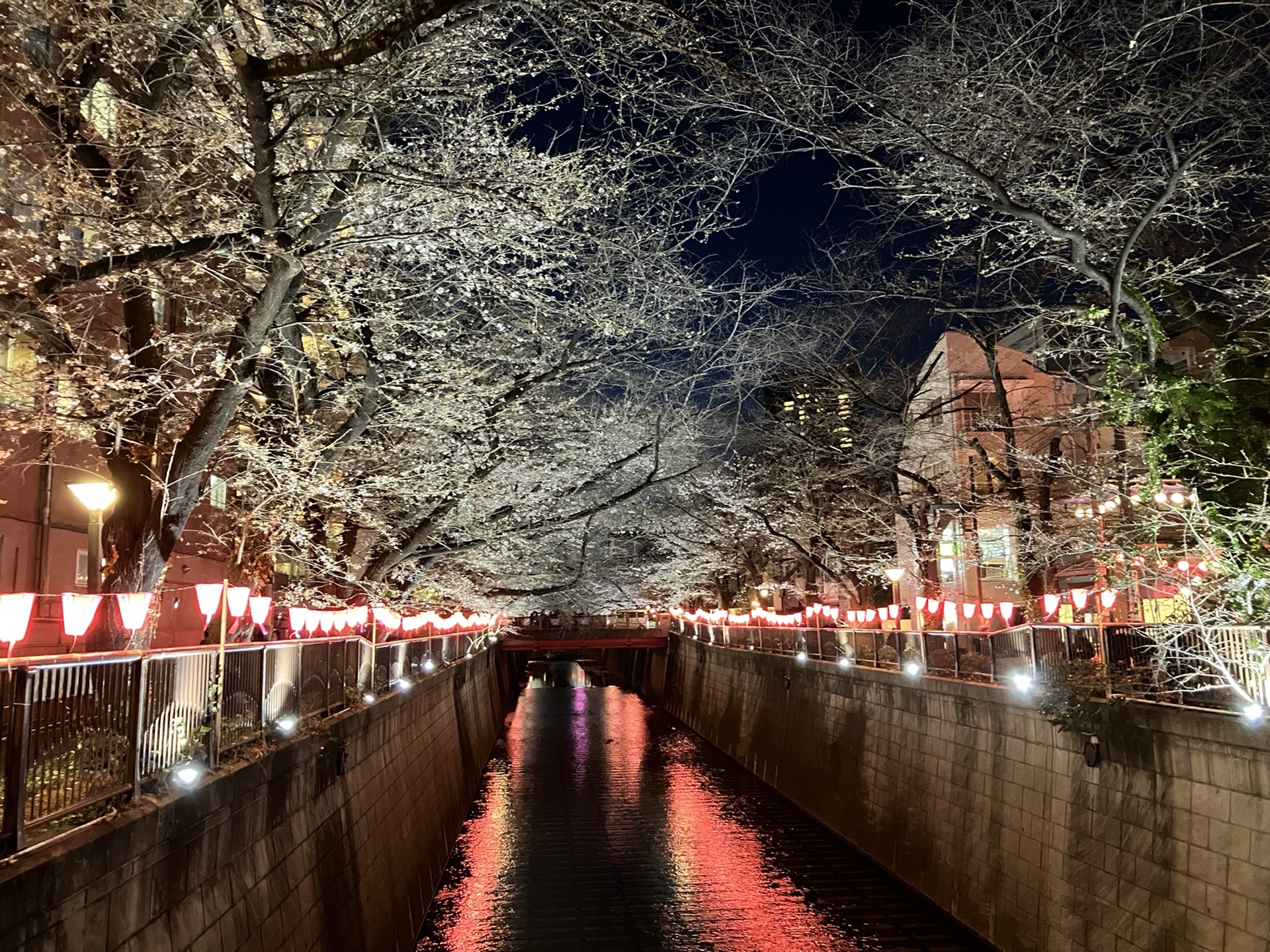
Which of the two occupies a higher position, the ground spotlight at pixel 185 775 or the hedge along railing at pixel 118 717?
the hedge along railing at pixel 118 717

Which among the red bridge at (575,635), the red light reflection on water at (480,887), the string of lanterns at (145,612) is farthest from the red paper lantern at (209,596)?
the red bridge at (575,635)

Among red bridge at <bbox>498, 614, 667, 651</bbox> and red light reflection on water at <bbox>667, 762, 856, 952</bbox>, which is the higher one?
red bridge at <bbox>498, 614, 667, 651</bbox>

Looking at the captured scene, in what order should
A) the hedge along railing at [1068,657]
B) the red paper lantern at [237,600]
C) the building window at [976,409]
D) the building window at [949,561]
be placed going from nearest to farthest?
1. the hedge along railing at [1068,657]
2. the red paper lantern at [237,600]
3. the building window at [976,409]
4. the building window at [949,561]

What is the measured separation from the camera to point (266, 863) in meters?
8.38

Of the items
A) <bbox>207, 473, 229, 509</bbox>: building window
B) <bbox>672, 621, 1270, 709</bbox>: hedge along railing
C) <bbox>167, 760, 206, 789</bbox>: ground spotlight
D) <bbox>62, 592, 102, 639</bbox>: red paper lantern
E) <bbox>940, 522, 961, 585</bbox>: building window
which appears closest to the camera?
<bbox>167, 760, 206, 789</bbox>: ground spotlight

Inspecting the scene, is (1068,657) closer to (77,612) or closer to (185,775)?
(185,775)

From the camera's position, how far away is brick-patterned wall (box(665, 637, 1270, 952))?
352 inches

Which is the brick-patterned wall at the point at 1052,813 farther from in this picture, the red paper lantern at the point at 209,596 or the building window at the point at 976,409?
the red paper lantern at the point at 209,596

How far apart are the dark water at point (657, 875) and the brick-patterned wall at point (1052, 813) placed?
1024 millimetres

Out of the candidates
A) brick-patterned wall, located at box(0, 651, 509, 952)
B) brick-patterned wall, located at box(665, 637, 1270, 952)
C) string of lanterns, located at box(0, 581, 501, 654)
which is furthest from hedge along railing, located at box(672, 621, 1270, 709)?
string of lanterns, located at box(0, 581, 501, 654)

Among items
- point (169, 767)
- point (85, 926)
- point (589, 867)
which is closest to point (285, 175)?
point (169, 767)

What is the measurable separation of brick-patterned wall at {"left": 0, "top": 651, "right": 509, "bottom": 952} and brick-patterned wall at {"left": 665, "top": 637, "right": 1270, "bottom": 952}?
28.7 ft

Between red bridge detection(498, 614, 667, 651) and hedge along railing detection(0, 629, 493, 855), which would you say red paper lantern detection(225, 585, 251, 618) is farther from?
red bridge detection(498, 614, 667, 651)

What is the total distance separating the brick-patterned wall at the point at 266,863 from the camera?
16.8 feet
